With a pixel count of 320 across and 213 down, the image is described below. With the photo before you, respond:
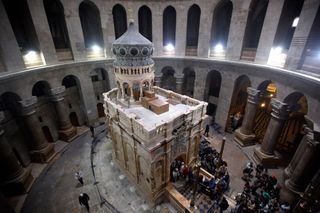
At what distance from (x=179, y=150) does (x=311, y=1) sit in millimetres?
14295

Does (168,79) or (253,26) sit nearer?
(253,26)

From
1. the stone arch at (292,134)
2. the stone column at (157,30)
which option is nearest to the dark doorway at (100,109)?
the stone column at (157,30)

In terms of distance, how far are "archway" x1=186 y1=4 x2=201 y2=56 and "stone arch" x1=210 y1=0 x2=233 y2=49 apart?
2542mm

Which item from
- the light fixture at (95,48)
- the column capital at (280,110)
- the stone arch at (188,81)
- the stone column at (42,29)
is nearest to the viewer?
the column capital at (280,110)

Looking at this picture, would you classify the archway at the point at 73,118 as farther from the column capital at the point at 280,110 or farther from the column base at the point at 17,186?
the column capital at the point at 280,110

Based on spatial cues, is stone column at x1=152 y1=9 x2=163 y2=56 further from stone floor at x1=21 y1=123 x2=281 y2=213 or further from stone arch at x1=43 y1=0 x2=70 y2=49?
stone floor at x1=21 y1=123 x2=281 y2=213

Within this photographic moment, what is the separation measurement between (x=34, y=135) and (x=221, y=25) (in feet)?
79.6

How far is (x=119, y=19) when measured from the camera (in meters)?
21.6

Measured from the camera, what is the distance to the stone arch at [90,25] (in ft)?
64.8

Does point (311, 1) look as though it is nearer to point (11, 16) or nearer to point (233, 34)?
point (233, 34)

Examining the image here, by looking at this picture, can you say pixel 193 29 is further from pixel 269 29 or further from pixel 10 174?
pixel 10 174

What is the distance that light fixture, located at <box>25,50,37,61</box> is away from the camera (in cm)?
1514

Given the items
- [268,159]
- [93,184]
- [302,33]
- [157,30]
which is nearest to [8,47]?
[93,184]

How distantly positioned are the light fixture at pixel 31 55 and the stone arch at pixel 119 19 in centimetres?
992
